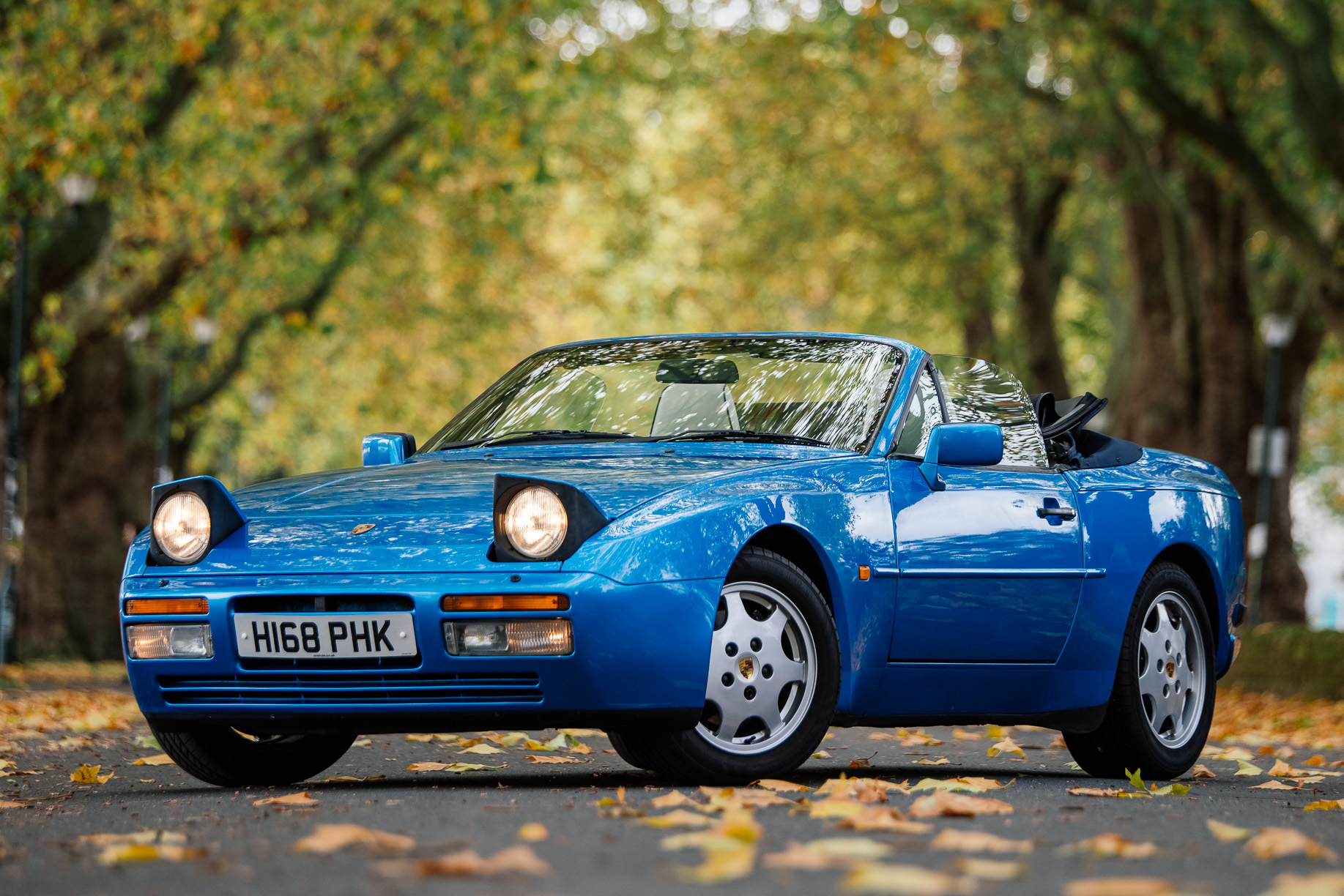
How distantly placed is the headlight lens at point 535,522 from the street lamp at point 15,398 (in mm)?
14281

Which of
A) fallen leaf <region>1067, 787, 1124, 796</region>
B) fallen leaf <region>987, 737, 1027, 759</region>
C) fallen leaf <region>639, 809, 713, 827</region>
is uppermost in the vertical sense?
fallen leaf <region>639, 809, 713, 827</region>

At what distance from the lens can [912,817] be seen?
5270 mm

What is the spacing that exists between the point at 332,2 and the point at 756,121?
10896 mm

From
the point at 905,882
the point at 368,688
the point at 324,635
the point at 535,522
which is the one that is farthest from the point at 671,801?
the point at 905,882

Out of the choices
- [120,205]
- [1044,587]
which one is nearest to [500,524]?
[1044,587]

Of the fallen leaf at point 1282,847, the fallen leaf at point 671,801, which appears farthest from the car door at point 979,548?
the fallen leaf at point 1282,847

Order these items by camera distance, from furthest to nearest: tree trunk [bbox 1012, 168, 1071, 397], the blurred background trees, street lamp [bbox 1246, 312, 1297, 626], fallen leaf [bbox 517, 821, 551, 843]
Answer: tree trunk [bbox 1012, 168, 1071, 397]
street lamp [bbox 1246, 312, 1297, 626]
the blurred background trees
fallen leaf [bbox 517, 821, 551, 843]

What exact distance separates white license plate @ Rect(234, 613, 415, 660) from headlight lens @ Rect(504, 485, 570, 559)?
38cm

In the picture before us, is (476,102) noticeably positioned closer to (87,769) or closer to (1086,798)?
(87,769)

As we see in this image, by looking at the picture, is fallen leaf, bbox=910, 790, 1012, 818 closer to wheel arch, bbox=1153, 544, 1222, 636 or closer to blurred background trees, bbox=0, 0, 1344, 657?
wheel arch, bbox=1153, 544, 1222, 636

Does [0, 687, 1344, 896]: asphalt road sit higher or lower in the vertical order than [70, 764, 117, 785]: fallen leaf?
higher

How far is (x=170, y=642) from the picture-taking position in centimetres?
616

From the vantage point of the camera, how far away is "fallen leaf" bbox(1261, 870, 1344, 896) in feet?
13.0

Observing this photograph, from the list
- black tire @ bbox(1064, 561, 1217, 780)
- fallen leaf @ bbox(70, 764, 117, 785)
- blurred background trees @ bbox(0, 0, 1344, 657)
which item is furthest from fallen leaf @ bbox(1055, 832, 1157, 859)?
blurred background trees @ bbox(0, 0, 1344, 657)
